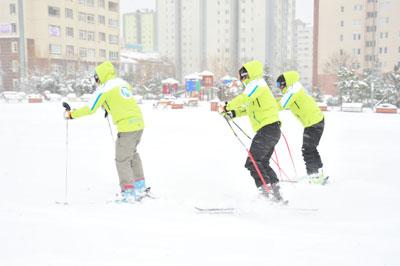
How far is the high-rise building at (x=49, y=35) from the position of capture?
159 feet

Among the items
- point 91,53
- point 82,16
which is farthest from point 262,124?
point 91,53

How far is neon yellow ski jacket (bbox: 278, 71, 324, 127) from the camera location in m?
5.72

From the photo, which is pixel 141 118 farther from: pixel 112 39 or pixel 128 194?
pixel 112 39

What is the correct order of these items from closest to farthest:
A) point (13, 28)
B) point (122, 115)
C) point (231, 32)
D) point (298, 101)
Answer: point (122, 115) < point (298, 101) < point (13, 28) < point (231, 32)

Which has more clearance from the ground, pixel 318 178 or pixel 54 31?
pixel 54 31

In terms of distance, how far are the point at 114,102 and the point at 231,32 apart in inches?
3088

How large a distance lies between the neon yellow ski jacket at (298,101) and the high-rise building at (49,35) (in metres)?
43.1

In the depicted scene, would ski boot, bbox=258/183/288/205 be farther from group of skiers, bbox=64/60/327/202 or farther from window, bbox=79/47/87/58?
window, bbox=79/47/87/58

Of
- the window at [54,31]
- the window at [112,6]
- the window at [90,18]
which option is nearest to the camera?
the window at [54,31]

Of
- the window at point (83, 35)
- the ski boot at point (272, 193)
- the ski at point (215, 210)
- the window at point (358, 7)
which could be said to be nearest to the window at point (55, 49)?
the window at point (83, 35)

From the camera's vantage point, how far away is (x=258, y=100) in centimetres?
499

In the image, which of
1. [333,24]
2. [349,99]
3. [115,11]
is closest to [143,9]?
[115,11]

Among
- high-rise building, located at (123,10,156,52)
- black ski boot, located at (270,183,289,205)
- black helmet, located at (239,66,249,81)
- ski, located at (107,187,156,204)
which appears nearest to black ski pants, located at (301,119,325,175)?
black ski boot, located at (270,183,289,205)

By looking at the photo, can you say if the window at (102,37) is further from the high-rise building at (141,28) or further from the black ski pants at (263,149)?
the high-rise building at (141,28)
